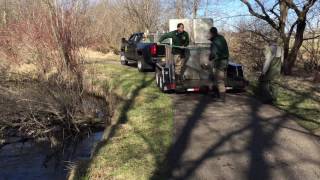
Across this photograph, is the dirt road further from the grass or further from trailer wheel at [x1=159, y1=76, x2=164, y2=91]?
trailer wheel at [x1=159, y1=76, x2=164, y2=91]

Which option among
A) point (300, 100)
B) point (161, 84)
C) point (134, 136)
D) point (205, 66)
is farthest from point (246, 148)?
point (161, 84)

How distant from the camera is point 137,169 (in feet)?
25.9

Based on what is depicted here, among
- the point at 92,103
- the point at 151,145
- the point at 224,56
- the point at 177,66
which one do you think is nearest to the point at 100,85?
the point at 92,103

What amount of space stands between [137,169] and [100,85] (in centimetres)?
943

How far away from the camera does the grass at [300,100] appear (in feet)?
37.3

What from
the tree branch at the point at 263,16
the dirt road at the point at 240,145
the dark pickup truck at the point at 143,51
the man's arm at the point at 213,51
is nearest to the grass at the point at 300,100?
the dirt road at the point at 240,145

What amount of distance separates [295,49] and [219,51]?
6.49 metres

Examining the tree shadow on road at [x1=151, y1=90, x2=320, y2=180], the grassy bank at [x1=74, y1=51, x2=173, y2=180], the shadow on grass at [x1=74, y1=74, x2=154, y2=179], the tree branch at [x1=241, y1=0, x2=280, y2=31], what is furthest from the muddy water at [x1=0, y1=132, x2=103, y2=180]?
the tree branch at [x1=241, y1=0, x2=280, y2=31]

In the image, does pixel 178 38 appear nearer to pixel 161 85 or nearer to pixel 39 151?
pixel 161 85

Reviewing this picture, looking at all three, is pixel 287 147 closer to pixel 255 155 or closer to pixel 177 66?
pixel 255 155

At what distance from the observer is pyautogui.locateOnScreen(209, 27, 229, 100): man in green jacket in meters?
13.5

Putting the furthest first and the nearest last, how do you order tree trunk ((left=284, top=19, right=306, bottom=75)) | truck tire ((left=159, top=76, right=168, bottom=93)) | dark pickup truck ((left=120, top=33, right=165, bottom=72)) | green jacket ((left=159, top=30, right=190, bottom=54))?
1. tree trunk ((left=284, top=19, right=306, bottom=75))
2. dark pickup truck ((left=120, top=33, right=165, bottom=72))
3. green jacket ((left=159, top=30, right=190, bottom=54))
4. truck tire ((left=159, top=76, right=168, bottom=93))

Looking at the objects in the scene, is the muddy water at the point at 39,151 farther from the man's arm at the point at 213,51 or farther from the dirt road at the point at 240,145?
the man's arm at the point at 213,51

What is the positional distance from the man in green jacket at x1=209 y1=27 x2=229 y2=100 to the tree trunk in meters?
5.91
